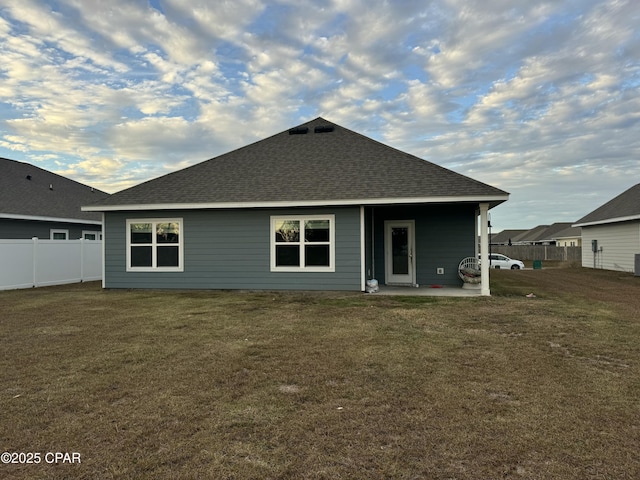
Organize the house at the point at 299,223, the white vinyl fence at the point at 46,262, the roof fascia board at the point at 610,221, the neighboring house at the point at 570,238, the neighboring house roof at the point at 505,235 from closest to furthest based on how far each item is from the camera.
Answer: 1. the house at the point at 299,223
2. the white vinyl fence at the point at 46,262
3. the roof fascia board at the point at 610,221
4. the neighboring house at the point at 570,238
5. the neighboring house roof at the point at 505,235

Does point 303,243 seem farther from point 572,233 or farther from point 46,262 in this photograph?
point 572,233

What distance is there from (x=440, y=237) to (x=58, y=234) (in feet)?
53.2

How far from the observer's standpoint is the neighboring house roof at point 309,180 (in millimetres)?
10852

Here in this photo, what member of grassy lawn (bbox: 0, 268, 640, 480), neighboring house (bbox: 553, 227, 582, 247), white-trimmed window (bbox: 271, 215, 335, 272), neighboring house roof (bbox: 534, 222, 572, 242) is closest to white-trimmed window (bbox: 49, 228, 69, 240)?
grassy lawn (bbox: 0, 268, 640, 480)

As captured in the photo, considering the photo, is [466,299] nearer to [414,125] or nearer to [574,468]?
[574,468]

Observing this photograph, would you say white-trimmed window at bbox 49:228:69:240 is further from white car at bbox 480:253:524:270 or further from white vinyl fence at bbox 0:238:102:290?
white car at bbox 480:253:524:270

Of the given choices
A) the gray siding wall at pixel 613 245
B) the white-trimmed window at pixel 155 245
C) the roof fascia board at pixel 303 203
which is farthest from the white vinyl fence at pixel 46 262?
the gray siding wall at pixel 613 245

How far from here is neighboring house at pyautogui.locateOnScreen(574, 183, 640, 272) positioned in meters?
20.1

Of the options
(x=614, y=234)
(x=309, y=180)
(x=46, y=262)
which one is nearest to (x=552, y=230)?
(x=614, y=234)

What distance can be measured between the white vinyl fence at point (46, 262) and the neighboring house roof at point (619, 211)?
82.1 feet

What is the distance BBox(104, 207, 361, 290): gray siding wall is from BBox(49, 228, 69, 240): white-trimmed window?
6.44 meters

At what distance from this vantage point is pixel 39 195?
58.0 feet

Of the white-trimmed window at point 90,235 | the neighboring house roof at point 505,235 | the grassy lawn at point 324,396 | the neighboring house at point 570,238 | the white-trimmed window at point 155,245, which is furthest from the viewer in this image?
the neighboring house roof at point 505,235

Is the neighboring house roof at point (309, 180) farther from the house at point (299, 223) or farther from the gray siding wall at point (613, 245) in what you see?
the gray siding wall at point (613, 245)
